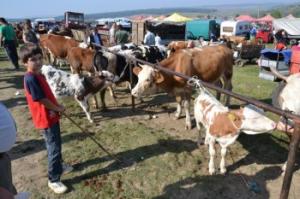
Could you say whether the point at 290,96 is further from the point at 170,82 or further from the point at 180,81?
the point at 170,82

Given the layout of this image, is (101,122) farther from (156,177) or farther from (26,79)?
(26,79)

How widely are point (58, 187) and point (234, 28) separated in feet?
120

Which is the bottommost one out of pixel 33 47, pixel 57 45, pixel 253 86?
pixel 253 86

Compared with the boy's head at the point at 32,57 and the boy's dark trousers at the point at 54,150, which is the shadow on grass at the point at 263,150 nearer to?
the boy's dark trousers at the point at 54,150

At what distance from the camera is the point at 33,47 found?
12.8 ft

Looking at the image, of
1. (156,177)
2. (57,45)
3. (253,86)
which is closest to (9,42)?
(57,45)

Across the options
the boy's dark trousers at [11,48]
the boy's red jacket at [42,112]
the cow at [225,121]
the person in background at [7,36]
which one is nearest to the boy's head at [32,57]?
the boy's red jacket at [42,112]

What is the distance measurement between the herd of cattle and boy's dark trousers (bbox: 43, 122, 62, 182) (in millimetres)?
2224

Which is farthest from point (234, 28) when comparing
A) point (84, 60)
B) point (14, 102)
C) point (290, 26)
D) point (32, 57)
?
point (32, 57)

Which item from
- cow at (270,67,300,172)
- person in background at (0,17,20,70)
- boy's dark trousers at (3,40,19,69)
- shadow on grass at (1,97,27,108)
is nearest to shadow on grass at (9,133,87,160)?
shadow on grass at (1,97,27,108)

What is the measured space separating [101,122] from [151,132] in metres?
1.37

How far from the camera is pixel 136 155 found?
578cm

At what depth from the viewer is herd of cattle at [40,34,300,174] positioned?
456cm

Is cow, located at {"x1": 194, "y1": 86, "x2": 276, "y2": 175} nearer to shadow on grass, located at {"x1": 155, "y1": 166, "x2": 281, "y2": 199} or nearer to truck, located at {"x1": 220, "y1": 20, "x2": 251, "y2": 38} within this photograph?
shadow on grass, located at {"x1": 155, "y1": 166, "x2": 281, "y2": 199}
